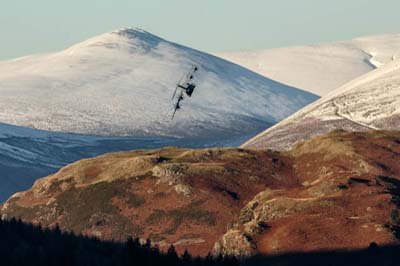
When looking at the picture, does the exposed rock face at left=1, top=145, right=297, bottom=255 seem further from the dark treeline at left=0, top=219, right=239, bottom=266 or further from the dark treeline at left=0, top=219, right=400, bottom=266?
the dark treeline at left=0, top=219, right=239, bottom=266

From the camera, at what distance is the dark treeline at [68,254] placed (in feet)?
304

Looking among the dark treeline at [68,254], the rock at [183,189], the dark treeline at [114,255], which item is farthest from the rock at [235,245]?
the rock at [183,189]

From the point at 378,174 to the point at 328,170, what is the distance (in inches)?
257

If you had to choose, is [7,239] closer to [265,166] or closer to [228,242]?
[228,242]

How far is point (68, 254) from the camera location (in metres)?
96.9

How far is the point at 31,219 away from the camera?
6078 inches

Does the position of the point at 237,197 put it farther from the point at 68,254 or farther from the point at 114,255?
the point at 68,254

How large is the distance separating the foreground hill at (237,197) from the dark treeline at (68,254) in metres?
20.1

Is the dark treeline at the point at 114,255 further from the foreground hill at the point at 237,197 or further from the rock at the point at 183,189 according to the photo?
the rock at the point at 183,189

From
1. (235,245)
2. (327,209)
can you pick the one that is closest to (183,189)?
(327,209)

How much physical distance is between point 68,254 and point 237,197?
53.9m

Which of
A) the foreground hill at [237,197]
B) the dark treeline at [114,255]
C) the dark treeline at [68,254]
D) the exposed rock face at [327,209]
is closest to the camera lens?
the dark treeline at [68,254]

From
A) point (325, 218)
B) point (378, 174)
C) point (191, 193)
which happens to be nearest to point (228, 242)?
point (325, 218)

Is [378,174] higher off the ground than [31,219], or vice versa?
[378,174]
